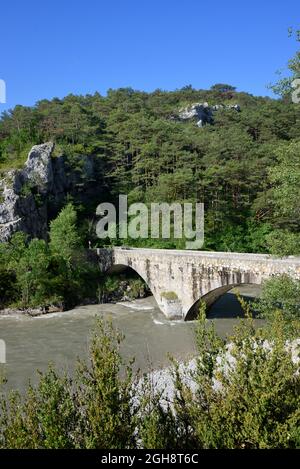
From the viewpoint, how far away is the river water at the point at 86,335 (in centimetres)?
2057

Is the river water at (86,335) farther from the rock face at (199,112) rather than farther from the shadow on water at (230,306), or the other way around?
the rock face at (199,112)

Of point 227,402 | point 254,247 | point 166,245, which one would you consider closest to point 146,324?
point 166,245

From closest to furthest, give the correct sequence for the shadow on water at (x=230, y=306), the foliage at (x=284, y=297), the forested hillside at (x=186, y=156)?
the foliage at (x=284, y=297), the shadow on water at (x=230, y=306), the forested hillside at (x=186, y=156)

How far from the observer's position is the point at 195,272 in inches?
1063

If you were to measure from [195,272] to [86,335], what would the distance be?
8112 millimetres

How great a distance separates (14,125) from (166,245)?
3303cm

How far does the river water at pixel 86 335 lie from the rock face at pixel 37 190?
1258 cm

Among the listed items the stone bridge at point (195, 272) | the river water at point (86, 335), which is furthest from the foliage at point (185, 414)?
the stone bridge at point (195, 272)

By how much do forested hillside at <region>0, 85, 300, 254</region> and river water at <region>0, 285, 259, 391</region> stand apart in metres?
10.4

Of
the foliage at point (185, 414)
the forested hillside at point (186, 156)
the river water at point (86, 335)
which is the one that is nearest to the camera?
the foliage at point (185, 414)

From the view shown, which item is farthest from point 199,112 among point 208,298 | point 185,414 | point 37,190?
point 185,414

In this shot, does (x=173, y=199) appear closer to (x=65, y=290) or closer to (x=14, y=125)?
(x=65, y=290)

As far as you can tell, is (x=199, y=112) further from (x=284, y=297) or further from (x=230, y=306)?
(x=284, y=297)

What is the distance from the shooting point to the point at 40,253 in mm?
33406
